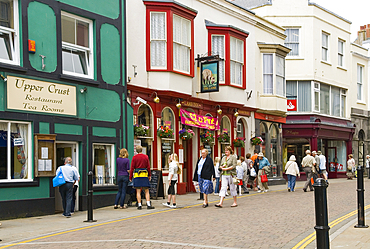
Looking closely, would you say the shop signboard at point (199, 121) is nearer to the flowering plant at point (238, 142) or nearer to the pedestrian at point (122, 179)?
the flowering plant at point (238, 142)

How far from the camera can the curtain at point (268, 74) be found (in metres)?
26.1

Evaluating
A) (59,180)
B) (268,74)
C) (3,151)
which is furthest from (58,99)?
(268,74)

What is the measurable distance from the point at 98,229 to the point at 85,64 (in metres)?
6.66

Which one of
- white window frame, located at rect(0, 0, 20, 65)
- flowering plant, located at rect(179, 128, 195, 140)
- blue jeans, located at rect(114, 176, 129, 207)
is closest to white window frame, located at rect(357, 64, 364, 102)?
flowering plant, located at rect(179, 128, 195, 140)

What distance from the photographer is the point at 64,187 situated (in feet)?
43.7

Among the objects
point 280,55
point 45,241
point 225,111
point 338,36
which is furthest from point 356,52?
point 45,241

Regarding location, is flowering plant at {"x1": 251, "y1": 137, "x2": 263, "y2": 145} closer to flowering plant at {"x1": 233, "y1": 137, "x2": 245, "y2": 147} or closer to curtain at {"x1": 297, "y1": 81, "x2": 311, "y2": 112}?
flowering plant at {"x1": 233, "y1": 137, "x2": 245, "y2": 147}

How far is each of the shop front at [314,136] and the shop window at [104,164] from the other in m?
17.6

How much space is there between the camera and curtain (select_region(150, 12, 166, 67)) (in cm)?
1834

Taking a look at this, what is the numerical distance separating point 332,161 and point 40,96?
2582 cm

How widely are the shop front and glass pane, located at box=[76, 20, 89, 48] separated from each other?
18575 millimetres

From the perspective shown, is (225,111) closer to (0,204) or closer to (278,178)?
(278,178)

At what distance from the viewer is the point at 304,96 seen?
31688 mm

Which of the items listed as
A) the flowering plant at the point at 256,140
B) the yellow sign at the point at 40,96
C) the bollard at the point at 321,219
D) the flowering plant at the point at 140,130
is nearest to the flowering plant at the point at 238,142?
the flowering plant at the point at 256,140
